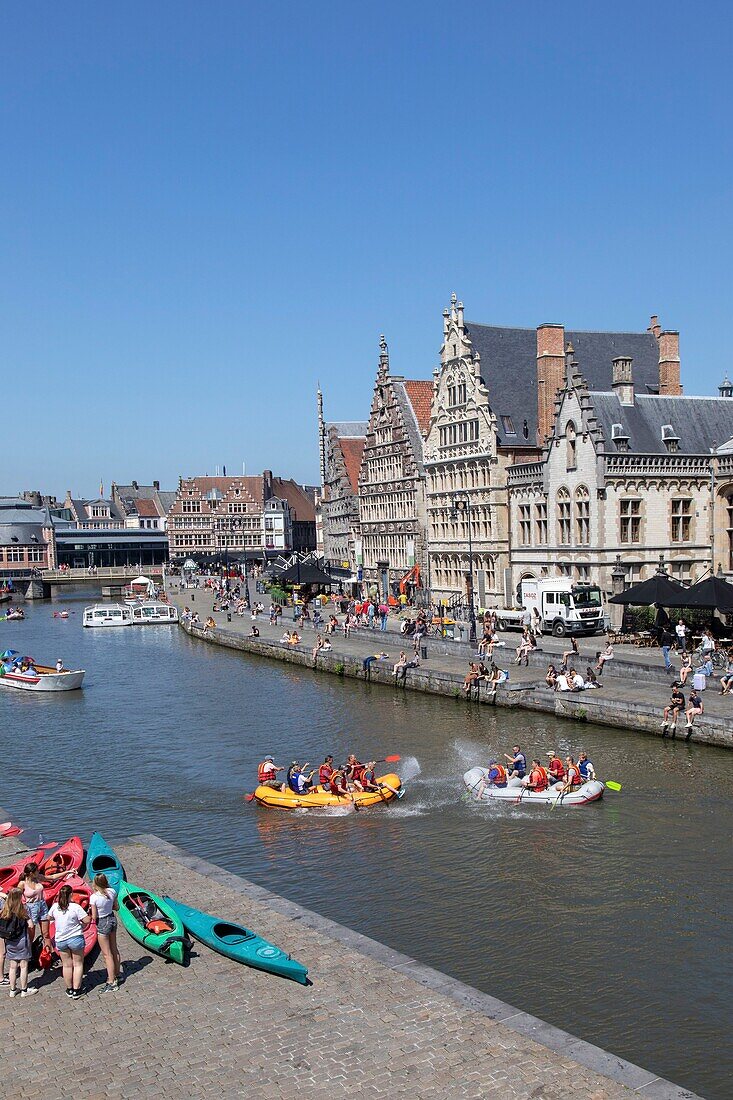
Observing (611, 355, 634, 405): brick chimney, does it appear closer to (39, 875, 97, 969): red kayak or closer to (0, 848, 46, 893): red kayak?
(0, 848, 46, 893): red kayak

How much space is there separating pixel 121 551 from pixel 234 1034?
6268 inches

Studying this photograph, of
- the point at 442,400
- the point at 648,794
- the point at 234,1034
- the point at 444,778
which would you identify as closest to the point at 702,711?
the point at 648,794

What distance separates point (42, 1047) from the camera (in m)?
13.0

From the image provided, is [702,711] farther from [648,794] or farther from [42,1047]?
[42,1047]

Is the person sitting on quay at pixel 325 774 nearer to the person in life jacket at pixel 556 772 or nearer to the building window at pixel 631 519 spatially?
the person in life jacket at pixel 556 772

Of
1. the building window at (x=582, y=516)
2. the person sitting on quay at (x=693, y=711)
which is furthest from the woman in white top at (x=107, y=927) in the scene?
the building window at (x=582, y=516)

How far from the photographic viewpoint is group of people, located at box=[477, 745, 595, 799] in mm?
26766

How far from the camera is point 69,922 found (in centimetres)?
1448

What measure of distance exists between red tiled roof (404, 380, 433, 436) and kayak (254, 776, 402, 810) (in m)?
49.3

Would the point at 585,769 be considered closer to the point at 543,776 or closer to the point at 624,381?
the point at 543,776

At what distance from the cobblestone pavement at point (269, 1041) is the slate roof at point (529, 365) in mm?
49155

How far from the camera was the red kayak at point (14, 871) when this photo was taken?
1853cm

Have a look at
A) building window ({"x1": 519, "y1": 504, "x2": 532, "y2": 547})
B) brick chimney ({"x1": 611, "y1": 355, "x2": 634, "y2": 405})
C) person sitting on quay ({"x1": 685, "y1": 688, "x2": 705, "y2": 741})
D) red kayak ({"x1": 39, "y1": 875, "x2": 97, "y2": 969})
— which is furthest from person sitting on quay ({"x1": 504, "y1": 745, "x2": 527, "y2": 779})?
building window ({"x1": 519, "y1": 504, "x2": 532, "y2": 547})

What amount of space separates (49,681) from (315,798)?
91.2 feet
